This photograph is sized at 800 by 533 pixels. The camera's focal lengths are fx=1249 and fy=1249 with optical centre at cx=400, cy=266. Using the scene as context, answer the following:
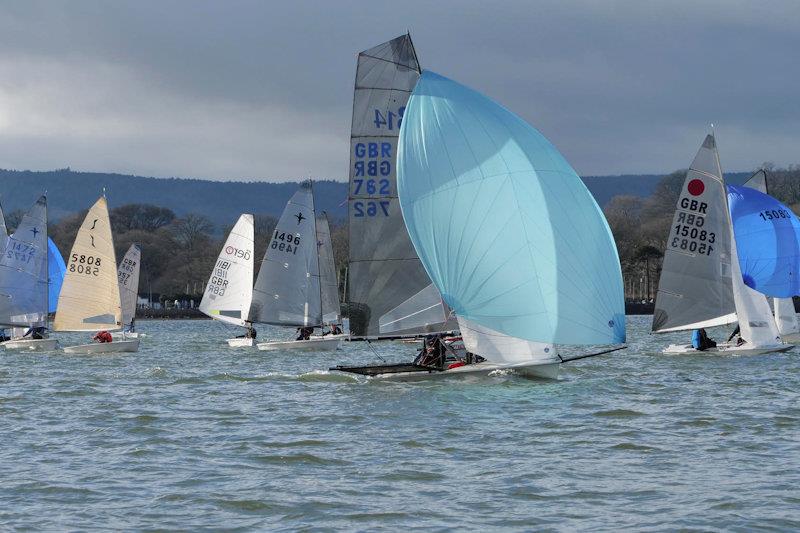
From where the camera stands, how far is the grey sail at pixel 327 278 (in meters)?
52.8

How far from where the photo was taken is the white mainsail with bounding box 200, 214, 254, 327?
5366 centimetres

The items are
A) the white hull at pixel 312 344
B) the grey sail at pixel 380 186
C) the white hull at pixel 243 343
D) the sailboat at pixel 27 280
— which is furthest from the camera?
the white hull at pixel 243 343

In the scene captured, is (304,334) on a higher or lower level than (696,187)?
lower

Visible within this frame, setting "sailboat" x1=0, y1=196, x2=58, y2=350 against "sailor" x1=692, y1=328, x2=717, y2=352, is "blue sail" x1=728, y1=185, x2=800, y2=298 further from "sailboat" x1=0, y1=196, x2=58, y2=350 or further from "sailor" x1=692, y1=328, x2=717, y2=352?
"sailboat" x1=0, y1=196, x2=58, y2=350

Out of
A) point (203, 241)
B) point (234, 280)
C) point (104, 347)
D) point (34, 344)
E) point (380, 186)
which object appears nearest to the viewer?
point (380, 186)

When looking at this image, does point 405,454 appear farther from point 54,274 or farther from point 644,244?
point 644,244

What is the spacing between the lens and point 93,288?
4388 cm

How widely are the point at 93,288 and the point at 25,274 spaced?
3.83 meters

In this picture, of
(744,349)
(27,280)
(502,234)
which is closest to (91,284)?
(27,280)

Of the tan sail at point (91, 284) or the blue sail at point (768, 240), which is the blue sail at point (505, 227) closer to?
the blue sail at point (768, 240)

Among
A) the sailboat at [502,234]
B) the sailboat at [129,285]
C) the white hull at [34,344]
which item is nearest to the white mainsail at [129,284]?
the sailboat at [129,285]

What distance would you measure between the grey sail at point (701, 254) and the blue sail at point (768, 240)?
0.53m

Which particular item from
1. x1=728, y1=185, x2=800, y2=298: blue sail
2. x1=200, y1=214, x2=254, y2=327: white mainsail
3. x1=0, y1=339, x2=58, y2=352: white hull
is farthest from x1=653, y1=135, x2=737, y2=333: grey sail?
x1=0, y1=339, x2=58, y2=352: white hull

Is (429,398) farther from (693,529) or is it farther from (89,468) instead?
(693,529)
